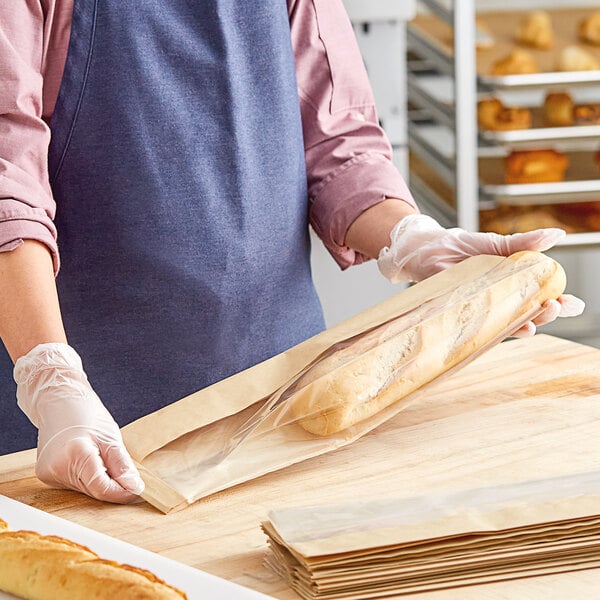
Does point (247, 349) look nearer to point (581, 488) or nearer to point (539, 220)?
point (581, 488)

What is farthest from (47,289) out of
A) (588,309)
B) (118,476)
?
(588,309)

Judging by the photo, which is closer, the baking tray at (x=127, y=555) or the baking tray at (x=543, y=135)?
the baking tray at (x=127, y=555)

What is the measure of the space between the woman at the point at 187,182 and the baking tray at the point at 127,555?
0.35 metres

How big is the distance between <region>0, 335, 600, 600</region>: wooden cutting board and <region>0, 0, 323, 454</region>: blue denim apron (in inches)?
14.2

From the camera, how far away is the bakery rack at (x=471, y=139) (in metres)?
2.87

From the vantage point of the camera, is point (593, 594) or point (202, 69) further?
point (202, 69)

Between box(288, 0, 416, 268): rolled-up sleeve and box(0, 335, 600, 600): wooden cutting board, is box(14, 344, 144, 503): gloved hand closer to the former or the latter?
box(0, 335, 600, 600): wooden cutting board

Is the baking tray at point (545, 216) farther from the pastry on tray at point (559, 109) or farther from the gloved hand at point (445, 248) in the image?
the gloved hand at point (445, 248)

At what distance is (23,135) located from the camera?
50.9 inches

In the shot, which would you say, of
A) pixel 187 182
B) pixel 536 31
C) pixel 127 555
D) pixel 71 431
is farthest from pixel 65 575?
pixel 536 31

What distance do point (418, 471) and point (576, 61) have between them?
86.9 inches

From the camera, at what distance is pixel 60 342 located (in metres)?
1.19

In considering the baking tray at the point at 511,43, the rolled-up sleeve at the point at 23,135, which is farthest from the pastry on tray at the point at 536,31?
the rolled-up sleeve at the point at 23,135

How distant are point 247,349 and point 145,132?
14.7 inches
